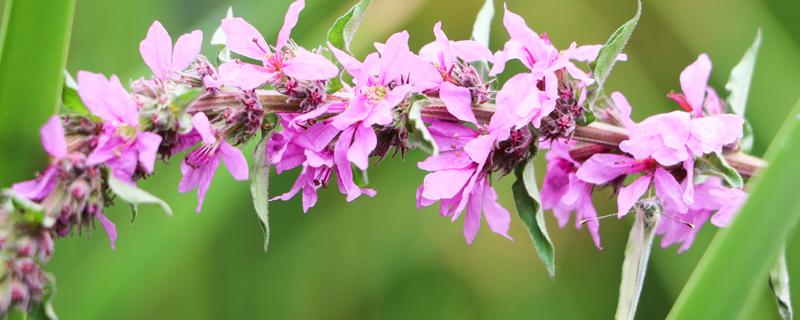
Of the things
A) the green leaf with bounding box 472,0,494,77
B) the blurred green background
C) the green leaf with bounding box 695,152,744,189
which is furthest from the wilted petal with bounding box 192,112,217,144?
the blurred green background

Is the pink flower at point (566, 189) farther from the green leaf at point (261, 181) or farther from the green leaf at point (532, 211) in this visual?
the green leaf at point (261, 181)

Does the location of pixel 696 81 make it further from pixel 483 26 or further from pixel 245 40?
pixel 245 40

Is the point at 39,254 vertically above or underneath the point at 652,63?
above

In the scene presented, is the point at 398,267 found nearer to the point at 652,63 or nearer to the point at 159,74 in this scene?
the point at 652,63

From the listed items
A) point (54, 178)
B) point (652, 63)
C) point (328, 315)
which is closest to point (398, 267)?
point (328, 315)

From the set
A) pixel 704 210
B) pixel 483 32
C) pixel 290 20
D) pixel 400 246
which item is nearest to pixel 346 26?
pixel 290 20

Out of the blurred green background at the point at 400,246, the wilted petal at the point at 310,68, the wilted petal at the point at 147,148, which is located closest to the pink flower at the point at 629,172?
the wilted petal at the point at 310,68

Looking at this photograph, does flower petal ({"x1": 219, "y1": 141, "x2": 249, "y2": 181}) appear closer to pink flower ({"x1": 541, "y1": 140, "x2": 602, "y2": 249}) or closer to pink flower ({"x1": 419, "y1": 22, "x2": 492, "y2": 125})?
pink flower ({"x1": 419, "y1": 22, "x2": 492, "y2": 125})
